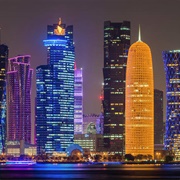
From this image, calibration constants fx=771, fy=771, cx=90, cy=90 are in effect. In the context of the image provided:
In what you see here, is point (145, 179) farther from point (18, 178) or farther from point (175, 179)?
point (18, 178)

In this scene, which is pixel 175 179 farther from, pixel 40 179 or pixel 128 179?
pixel 40 179

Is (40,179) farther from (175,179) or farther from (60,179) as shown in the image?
(175,179)

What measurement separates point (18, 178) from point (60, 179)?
14890mm

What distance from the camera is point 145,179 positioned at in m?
127

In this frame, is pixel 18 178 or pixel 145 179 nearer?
pixel 145 179

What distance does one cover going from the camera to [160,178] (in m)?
132

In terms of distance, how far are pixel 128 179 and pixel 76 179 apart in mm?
8787

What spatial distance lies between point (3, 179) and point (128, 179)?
70.1 feet

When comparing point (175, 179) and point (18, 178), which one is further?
point (18, 178)

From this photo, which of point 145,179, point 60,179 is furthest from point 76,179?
point 145,179

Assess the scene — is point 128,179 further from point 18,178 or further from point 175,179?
point 18,178

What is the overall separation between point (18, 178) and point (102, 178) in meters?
16.3

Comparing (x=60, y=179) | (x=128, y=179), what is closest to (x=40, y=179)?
(x=60, y=179)

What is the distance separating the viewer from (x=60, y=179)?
12538cm
